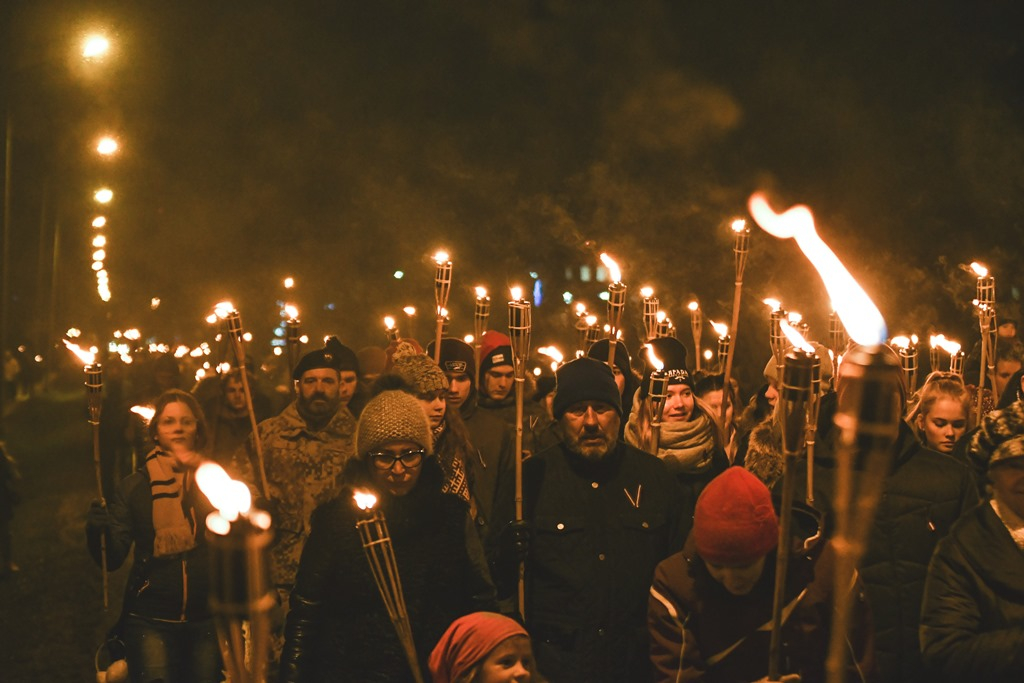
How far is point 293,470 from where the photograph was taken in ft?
20.9

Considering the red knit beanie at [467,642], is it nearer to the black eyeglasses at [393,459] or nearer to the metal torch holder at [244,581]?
the black eyeglasses at [393,459]

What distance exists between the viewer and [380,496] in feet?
14.4

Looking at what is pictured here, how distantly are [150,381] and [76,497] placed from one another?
6.12m

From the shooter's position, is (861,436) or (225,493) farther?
(225,493)

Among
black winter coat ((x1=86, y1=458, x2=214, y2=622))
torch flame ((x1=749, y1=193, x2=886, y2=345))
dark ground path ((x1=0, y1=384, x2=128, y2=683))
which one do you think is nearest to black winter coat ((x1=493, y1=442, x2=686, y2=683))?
black winter coat ((x1=86, y1=458, x2=214, y2=622))

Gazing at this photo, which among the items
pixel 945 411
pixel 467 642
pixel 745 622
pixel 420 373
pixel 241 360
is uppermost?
pixel 241 360

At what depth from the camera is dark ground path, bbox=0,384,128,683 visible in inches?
310

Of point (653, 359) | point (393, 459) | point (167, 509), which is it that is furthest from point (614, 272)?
point (393, 459)

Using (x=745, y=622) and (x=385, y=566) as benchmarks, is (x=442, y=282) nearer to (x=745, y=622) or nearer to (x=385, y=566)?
(x=385, y=566)

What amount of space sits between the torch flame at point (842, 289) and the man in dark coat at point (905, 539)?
206cm

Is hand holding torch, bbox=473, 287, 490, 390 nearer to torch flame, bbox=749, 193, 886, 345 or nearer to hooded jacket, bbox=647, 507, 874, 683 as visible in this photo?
hooded jacket, bbox=647, 507, 874, 683

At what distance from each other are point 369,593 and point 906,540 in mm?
1999

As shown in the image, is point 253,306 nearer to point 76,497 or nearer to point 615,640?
point 76,497

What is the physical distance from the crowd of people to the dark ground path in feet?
8.24
